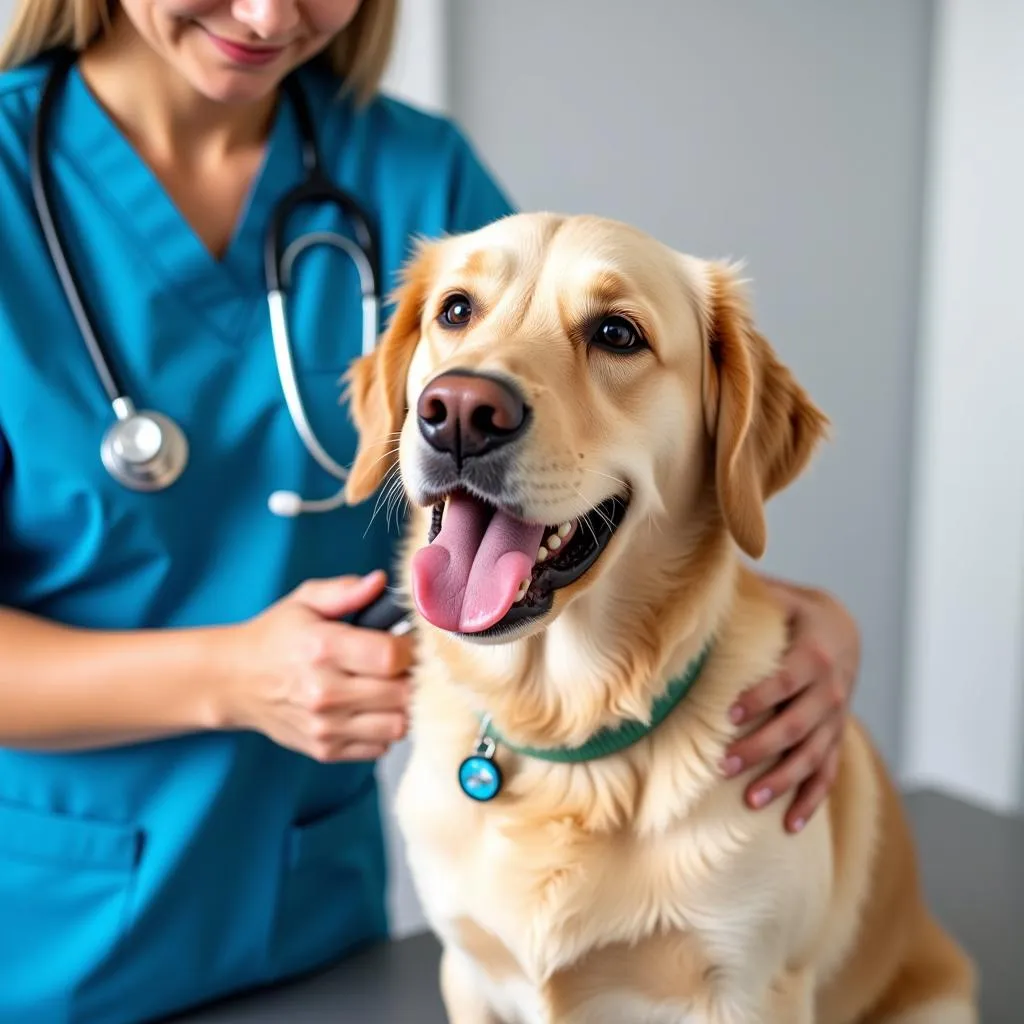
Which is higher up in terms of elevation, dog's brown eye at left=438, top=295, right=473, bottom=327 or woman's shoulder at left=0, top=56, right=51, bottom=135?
woman's shoulder at left=0, top=56, right=51, bottom=135

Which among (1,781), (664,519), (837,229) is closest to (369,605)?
(664,519)

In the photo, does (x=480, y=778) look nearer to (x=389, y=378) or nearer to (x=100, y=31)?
(x=389, y=378)

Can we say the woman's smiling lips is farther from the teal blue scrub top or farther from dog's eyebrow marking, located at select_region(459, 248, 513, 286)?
dog's eyebrow marking, located at select_region(459, 248, 513, 286)

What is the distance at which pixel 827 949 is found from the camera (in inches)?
42.6

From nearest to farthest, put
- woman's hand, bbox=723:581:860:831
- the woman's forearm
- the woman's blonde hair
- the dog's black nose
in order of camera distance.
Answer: the dog's black nose, woman's hand, bbox=723:581:860:831, the woman's forearm, the woman's blonde hair

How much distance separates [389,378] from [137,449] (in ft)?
0.81

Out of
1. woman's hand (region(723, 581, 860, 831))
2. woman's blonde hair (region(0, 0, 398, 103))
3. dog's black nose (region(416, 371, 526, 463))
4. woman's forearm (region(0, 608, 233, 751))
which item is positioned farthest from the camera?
woman's blonde hair (region(0, 0, 398, 103))

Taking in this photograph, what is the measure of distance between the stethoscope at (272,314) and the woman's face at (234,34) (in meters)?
0.14

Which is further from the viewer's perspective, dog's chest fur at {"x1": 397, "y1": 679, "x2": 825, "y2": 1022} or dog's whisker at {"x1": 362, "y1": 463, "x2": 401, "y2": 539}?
dog's whisker at {"x1": 362, "y1": 463, "x2": 401, "y2": 539}

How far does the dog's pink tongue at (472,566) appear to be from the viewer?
2.89 feet

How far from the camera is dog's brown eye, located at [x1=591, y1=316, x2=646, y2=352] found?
3.41 ft

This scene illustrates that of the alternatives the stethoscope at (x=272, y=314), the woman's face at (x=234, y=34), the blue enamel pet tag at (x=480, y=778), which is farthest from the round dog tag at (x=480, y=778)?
the woman's face at (x=234, y=34)

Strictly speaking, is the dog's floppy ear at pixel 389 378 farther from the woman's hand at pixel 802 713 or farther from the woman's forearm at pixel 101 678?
the woman's hand at pixel 802 713

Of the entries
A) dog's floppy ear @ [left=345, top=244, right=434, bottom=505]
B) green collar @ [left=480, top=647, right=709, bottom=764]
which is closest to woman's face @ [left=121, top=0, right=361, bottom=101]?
dog's floppy ear @ [left=345, top=244, right=434, bottom=505]
